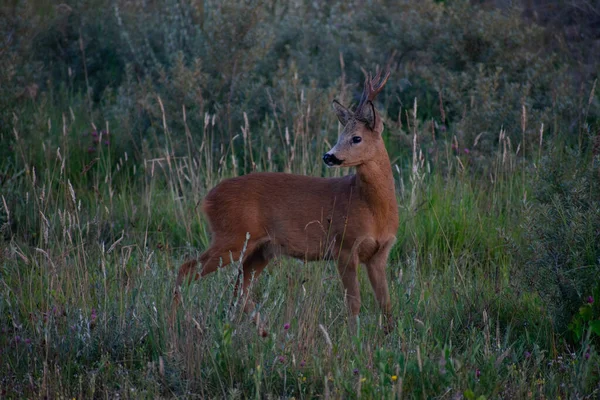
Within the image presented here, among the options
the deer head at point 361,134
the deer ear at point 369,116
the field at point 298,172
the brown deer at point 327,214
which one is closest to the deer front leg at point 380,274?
the brown deer at point 327,214

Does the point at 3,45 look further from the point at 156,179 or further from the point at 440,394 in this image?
the point at 440,394

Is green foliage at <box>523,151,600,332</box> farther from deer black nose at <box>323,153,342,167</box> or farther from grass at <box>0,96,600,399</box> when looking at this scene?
deer black nose at <box>323,153,342,167</box>

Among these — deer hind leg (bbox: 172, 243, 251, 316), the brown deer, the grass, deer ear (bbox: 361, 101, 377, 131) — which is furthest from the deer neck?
deer hind leg (bbox: 172, 243, 251, 316)

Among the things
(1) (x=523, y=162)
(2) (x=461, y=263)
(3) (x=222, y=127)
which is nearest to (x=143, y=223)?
(3) (x=222, y=127)

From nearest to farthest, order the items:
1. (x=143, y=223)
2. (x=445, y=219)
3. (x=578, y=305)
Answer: (x=578, y=305)
(x=445, y=219)
(x=143, y=223)

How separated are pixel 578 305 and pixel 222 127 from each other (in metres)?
5.48

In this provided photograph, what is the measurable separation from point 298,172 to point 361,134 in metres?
2.28

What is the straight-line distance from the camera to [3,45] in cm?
930

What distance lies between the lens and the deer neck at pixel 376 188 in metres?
5.77

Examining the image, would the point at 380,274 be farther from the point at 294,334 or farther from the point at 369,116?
the point at 294,334

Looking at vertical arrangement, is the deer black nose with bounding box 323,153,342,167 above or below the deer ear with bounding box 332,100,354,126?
below

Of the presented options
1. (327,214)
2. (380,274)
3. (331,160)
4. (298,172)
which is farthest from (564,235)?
(298,172)

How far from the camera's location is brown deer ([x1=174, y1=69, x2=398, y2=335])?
570 centimetres

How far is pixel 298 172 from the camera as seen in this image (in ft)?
26.0
